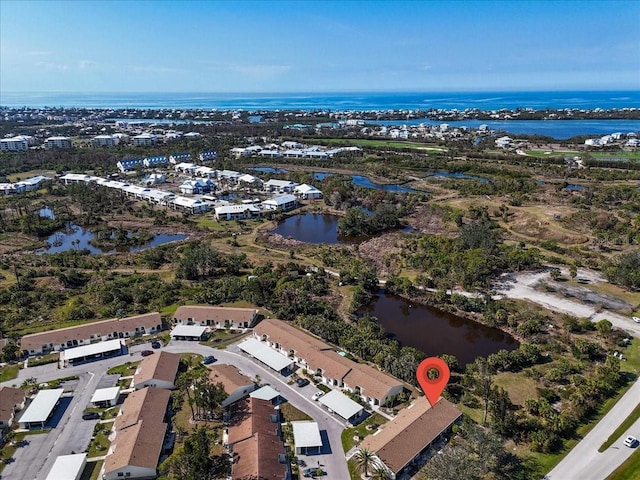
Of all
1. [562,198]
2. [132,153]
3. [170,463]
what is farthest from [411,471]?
[132,153]

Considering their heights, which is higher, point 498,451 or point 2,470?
point 498,451

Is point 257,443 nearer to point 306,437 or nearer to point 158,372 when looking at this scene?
point 306,437

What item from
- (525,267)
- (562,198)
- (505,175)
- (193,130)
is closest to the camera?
(525,267)

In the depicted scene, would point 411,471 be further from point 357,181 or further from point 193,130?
point 193,130

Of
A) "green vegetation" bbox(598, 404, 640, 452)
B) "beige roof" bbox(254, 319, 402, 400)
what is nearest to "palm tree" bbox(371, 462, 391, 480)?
"beige roof" bbox(254, 319, 402, 400)

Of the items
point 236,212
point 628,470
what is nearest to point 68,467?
point 628,470

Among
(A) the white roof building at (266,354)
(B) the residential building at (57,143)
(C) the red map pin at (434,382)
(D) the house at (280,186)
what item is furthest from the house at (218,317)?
(B) the residential building at (57,143)

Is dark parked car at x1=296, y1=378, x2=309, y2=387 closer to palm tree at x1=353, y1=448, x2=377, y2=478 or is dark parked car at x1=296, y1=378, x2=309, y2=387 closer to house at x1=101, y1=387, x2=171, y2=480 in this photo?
palm tree at x1=353, y1=448, x2=377, y2=478

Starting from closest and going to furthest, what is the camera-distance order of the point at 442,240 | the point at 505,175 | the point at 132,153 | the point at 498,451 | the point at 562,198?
the point at 498,451 → the point at 442,240 → the point at 562,198 → the point at 505,175 → the point at 132,153
